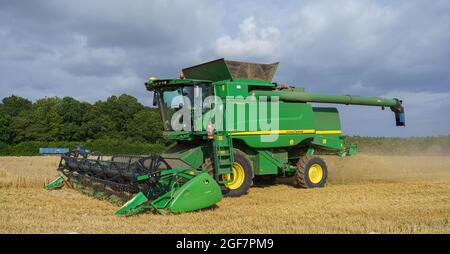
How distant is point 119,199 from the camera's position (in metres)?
6.79

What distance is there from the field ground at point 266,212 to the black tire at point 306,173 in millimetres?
237

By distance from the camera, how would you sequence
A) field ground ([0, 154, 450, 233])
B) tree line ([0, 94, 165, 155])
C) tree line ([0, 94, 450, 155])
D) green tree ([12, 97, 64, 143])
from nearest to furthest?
field ground ([0, 154, 450, 233])
tree line ([0, 94, 450, 155])
tree line ([0, 94, 165, 155])
green tree ([12, 97, 64, 143])

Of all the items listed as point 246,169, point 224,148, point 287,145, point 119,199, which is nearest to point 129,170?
point 119,199

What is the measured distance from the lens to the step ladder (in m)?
7.71

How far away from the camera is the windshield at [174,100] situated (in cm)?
848

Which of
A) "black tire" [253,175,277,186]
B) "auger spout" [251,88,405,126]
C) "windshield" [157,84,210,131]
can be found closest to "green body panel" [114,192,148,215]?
"windshield" [157,84,210,131]

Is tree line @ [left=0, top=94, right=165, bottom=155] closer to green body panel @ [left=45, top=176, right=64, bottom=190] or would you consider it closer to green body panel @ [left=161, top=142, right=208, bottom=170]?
green body panel @ [left=45, top=176, right=64, bottom=190]

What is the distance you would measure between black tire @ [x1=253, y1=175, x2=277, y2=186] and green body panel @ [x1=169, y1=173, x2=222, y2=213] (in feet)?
13.3

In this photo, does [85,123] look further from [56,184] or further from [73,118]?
[56,184]
